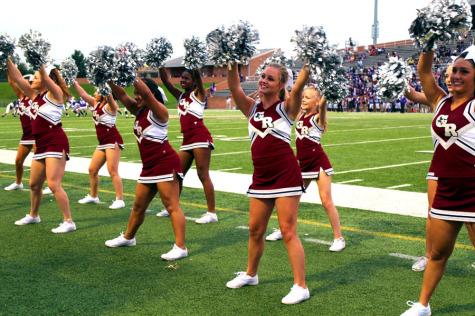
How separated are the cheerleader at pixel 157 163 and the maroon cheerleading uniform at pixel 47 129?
3.90 feet

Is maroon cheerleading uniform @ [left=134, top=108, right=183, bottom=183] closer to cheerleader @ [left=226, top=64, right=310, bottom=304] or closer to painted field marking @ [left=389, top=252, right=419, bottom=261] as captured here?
cheerleader @ [left=226, top=64, right=310, bottom=304]

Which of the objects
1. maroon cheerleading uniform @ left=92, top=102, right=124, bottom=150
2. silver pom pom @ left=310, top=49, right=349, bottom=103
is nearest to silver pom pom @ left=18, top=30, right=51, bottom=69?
maroon cheerleading uniform @ left=92, top=102, right=124, bottom=150

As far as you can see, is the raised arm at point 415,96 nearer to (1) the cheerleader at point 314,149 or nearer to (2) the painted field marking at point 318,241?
(1) the cheerleader at point 314,149

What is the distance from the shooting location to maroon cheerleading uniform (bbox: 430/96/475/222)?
3242mm

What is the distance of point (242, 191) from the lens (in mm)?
8102

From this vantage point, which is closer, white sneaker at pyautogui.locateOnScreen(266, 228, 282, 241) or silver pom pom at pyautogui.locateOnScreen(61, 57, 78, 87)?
white sneaker at pyautogui.locateOnScreen(266, 228, 282, 241)

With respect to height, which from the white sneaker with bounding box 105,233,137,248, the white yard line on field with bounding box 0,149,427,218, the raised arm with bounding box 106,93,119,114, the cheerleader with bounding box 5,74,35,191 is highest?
the raised arm with bounding box 106,93,119,114

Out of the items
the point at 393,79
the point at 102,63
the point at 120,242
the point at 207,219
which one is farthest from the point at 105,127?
the point at 393,79

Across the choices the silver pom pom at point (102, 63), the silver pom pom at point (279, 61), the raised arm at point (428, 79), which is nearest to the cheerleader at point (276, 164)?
the silver pom pom at point (279, 61)

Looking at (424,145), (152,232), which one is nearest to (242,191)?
(152,232)

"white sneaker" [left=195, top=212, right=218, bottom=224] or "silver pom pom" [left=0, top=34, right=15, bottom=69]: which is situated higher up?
"silver pom pom" [left=0, top=34, right=15, bottom=69]

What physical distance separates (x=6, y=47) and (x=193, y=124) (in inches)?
78.2

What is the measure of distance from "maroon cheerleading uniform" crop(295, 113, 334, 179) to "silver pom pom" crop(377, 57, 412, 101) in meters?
1.50

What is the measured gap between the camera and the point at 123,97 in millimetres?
4863
